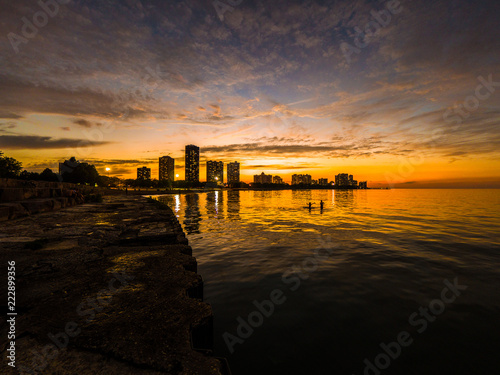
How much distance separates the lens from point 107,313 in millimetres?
3225

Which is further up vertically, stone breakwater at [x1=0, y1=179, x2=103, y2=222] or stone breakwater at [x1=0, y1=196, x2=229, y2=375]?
stone breakwater at [x1=0, y1=179, x2=103, y2=222]

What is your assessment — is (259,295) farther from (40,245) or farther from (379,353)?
(40,245)

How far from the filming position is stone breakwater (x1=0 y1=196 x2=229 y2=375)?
2.34 metres

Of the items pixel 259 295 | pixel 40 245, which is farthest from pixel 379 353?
pixel 40 245

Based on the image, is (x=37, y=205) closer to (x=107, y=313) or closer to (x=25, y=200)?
(x=25, y=200)

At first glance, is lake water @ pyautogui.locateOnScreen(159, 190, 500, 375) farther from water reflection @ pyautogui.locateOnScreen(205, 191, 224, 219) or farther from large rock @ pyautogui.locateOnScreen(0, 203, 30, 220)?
water reflection @ pyautogui.locateOnScreen(205, 191, 224, 219)

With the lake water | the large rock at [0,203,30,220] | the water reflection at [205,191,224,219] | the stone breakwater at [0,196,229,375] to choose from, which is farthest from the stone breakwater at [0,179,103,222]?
the water reflection at [205,191,224,219]

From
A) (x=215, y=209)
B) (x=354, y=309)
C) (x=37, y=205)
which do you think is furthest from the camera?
(x=215, y=209)

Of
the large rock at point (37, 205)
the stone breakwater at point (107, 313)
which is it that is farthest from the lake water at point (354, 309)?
the large rock at point (37, 205)

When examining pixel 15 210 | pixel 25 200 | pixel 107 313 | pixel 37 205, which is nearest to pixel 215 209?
pixel 25 200

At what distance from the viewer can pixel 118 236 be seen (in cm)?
752

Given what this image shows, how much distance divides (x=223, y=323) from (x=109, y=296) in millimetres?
3046

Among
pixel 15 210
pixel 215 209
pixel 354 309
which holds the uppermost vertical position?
pixel 15 210

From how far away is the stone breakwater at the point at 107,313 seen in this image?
92.0 inches
